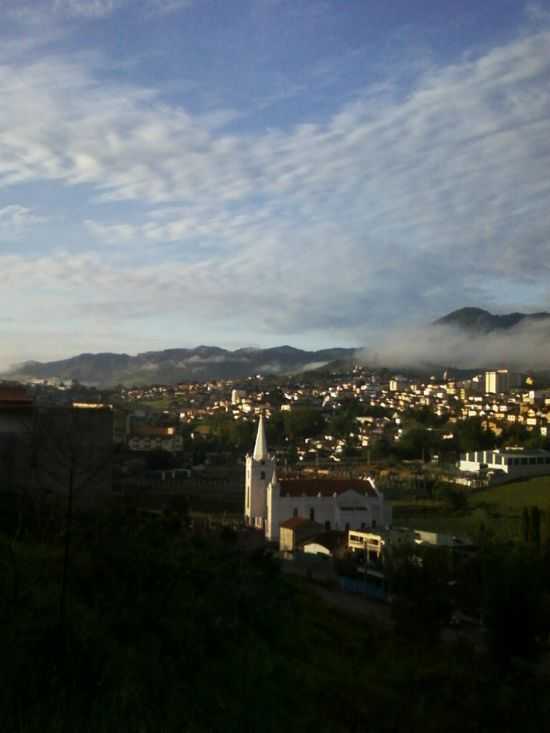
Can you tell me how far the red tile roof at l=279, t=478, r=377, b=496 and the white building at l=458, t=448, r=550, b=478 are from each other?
1580cm

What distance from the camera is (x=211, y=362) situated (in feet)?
386

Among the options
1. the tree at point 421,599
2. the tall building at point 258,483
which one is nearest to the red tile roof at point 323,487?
the tall building at point 258,483

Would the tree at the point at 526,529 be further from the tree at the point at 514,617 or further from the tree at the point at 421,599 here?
the tree at the point at 514,617

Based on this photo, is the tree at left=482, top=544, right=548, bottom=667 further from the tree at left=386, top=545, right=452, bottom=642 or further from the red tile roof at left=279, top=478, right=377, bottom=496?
the red tile roof at left=279, top=478, right=377, bottom=496

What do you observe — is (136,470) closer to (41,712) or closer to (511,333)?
(41,712)

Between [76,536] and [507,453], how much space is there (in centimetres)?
4210

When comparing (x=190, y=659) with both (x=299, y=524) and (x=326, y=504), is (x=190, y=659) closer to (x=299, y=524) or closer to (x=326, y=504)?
(x=299, y=524)

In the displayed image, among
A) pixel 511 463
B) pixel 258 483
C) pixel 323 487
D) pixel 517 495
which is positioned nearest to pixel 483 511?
pixel 517 495

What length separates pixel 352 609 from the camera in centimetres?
1237

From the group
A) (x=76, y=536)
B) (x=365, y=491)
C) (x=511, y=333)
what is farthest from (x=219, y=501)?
(x=511, y=333)

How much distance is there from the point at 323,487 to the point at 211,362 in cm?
9061

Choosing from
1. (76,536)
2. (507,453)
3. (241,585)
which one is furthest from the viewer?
(507,453)

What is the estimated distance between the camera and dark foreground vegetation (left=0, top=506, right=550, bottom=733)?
12.9 feet

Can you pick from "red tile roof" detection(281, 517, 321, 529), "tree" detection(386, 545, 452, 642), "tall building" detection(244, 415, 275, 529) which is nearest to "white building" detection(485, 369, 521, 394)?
"tall building" detection(244, 415, 275, 529)
